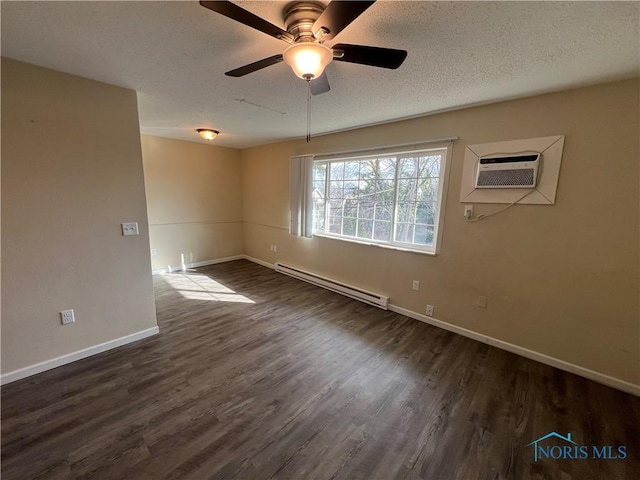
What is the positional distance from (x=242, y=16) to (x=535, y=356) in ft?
10.8

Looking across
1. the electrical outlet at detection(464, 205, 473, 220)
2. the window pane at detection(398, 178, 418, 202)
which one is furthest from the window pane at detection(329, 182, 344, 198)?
the electrical outlet at detection(464, 205, 473, 220)

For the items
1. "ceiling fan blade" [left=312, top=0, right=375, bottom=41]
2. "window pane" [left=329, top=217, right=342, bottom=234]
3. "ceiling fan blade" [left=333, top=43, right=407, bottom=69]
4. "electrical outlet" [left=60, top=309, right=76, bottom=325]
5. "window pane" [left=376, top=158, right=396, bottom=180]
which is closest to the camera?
"ceiling fan blade" [left=312, top=0, right=375, bottom=41]

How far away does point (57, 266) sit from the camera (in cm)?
205

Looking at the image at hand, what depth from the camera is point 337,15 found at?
1051 mm

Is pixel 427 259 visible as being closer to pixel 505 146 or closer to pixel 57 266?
pixel 505 146

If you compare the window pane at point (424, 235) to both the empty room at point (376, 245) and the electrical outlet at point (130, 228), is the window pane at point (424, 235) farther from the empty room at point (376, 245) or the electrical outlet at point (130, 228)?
the electrical outlet at point (130, 228)

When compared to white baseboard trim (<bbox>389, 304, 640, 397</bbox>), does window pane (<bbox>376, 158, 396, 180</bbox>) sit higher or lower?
higher

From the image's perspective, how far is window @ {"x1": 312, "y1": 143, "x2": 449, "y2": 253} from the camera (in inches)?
115

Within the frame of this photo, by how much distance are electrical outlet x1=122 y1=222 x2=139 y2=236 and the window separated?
2.45m

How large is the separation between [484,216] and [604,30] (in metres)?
1.46

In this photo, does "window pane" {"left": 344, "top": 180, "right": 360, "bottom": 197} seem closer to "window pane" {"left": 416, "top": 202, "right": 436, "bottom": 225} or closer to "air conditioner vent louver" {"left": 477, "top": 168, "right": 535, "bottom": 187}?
"window pane" {"left": 416, "top": 202, "right": 436, "bottom": 225}

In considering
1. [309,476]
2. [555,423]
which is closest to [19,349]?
[309,476]

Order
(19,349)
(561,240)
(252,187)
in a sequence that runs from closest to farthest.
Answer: (19,349)
(561,240)
(252,187)

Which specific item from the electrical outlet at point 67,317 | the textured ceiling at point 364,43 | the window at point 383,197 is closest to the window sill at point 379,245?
the window at point 383,197
